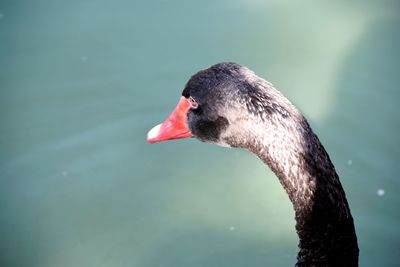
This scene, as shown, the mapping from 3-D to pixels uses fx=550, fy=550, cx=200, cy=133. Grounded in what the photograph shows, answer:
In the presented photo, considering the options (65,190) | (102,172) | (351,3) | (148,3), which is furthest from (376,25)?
(65,190)

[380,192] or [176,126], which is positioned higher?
[380,192]

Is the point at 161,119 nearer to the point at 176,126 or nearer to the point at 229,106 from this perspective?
the point at 176,126

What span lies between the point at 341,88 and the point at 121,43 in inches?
65.2

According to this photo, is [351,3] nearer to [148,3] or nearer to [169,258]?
[148,3]

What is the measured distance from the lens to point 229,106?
81.7 inches

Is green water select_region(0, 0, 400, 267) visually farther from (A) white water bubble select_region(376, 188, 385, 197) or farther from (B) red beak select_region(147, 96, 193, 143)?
(B) red beak select_region(147, 96, 193, 143)

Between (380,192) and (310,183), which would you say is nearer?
(310,183)

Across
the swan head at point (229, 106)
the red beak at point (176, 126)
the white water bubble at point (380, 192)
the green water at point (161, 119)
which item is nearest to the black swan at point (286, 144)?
the swan head at point (229, 106)

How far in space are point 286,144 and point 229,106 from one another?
0.28 metres

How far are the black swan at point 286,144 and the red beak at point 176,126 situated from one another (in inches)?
4.1

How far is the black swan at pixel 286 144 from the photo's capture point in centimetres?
195

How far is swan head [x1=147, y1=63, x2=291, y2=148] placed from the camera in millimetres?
1967

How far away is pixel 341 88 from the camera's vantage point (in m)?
3.82

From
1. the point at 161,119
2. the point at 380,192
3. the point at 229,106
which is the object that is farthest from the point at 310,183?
the point at 161,119
